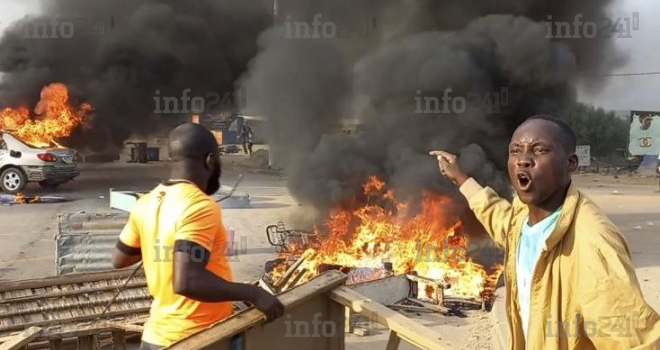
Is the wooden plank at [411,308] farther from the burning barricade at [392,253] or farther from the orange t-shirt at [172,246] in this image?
the orange t-shirt at [172,246]

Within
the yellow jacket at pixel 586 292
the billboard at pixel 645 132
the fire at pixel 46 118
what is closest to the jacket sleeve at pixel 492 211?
the yellow jacket at pixel 586 292

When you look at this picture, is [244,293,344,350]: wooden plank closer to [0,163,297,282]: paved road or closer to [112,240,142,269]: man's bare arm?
[112,240,142,269]: man's bare arm

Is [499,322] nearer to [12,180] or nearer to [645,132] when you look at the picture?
[12,180]

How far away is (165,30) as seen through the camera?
57.6 ft

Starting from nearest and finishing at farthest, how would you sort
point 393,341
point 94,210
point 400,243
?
point 393,341 < point 400,243 < point 94,210

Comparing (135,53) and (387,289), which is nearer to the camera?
(387,289)

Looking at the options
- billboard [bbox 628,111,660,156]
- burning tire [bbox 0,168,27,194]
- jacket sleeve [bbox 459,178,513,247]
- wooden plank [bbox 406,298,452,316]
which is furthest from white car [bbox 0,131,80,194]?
billboard [bbox 628,111,660,156]

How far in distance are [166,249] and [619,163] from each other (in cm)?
3396

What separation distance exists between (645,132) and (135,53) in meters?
24.0

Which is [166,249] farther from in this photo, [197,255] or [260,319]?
[260,319]

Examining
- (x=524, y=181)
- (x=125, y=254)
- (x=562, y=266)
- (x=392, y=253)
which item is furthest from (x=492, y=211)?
(x=392, y=253)

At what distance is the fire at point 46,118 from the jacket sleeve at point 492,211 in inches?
→ 711

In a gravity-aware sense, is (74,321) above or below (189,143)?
below

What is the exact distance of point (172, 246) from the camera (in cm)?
197
